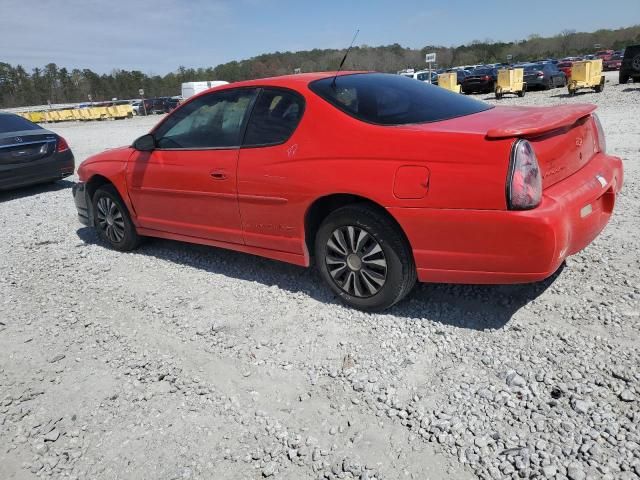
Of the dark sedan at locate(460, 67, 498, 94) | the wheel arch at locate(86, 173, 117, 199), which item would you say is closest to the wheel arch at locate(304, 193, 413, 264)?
the wheel arch at locate(86, 173, 117, 199)

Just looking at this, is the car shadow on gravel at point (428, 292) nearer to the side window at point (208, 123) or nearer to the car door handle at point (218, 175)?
the car door handle at point (218, 175)

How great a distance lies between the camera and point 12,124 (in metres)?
8.82

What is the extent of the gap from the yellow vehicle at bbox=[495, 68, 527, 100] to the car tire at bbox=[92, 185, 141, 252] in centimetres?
2128

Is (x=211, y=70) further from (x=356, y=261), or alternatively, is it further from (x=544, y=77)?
(x=356, y=261)

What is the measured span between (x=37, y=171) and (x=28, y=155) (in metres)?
0.29

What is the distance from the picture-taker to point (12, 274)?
4957 millimetres

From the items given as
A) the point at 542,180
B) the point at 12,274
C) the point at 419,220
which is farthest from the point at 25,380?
the point at 542,180

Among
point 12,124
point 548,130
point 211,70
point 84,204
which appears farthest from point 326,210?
point 211,70

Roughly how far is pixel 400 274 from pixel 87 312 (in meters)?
2.49

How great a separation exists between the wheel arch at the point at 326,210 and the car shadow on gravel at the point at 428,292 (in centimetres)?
46

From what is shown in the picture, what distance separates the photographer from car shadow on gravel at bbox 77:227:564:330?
3291 millimetres

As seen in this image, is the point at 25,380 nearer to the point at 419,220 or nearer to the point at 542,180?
the point at 419,220

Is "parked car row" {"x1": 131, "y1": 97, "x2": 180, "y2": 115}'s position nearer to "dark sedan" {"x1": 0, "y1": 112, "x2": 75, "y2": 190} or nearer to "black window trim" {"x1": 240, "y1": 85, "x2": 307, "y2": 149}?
"dark sedan" {"x1": 0, "y1": 112, "x2": 75, "y2": 190}

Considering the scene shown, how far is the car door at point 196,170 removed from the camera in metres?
3.92
